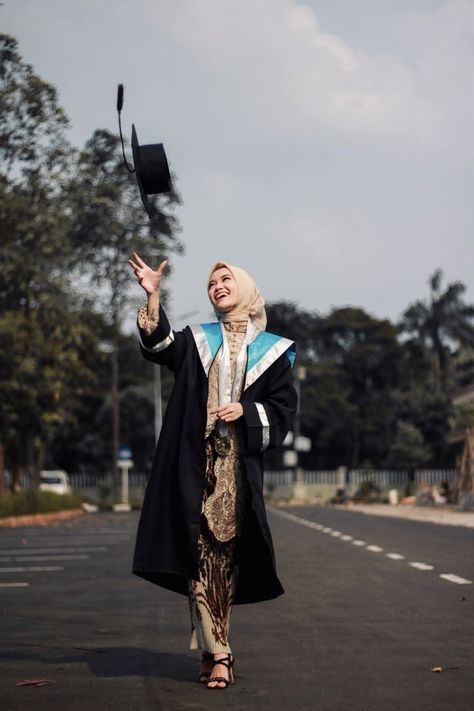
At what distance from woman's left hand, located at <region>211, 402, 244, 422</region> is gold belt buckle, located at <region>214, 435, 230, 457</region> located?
0.13m

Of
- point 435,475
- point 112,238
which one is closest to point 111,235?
point 112,238

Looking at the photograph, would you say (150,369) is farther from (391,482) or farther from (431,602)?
(431,602)

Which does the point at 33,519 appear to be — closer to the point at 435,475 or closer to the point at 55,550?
the point at 55,550

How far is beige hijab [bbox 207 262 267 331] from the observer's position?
24.0 ft

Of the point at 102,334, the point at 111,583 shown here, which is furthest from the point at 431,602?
the point at 102,334

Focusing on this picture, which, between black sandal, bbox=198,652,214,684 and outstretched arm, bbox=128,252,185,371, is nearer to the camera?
black sandal, bbox=198,652,214,684

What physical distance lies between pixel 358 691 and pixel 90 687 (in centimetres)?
117

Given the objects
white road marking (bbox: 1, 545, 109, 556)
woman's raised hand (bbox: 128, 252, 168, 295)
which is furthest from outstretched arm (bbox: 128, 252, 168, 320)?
white road marking (bbox: 1, 545, 109, 556)

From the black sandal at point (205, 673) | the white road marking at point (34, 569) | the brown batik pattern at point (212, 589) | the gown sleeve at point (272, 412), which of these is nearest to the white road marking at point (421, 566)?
the white road marking at point (34, 569)

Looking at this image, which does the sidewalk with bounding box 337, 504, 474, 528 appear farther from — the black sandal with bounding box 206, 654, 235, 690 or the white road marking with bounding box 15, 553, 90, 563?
the black sandal with bounding box 206, 654, 235, 690

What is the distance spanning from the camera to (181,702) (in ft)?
20.3

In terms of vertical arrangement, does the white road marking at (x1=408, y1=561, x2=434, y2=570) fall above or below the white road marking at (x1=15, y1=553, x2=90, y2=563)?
above

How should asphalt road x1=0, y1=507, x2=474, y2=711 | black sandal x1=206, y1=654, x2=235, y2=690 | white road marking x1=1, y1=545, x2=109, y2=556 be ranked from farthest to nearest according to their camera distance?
white road marking x1=1, y1=545, x2=109, y2=556 → black sandal x1=206, y1=654, x2=235, y2=690 → asphalt road x1=0, y1=507, x2=474, y2=711

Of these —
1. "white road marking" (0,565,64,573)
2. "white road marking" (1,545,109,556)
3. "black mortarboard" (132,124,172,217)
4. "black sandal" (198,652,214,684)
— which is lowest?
"black sandal" (198,652,214,684)
